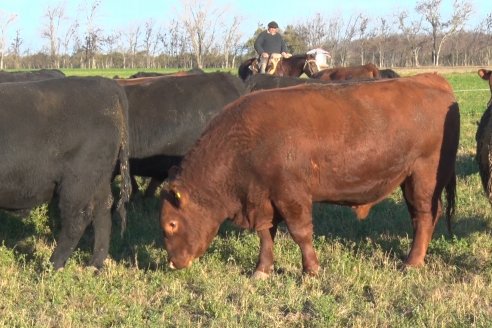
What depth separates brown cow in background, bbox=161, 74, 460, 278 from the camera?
5305 millimetres

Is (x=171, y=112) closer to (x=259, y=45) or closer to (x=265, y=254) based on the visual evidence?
(x=265, y=254)

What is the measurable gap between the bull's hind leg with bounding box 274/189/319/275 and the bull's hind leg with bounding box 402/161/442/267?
0.92m

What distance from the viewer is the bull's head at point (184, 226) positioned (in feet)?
17.8

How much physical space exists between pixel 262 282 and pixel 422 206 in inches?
65.1

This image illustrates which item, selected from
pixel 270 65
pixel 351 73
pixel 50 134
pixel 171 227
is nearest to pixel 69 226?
pixel 50 134

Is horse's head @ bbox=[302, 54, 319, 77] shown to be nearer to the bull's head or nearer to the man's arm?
the man's arm

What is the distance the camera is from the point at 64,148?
5.64m

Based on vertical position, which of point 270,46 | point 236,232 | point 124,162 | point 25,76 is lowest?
point 236,232

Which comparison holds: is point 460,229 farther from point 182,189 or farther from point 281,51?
point 281,51

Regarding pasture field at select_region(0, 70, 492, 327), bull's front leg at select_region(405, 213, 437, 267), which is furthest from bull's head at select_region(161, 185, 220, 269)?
bull's front leg at select_region(405, 213, 437, 267)

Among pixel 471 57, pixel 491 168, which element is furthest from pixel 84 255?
pixel 471 57

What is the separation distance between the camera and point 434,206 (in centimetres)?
599

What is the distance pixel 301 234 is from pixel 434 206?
4.45 feet

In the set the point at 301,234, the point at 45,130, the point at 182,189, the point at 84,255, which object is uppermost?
the point at 45,130
